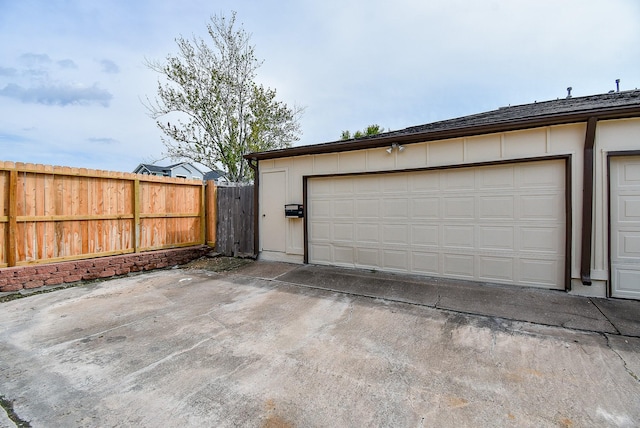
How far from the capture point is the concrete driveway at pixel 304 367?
6.40 feet

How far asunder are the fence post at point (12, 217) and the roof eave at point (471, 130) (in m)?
4.35

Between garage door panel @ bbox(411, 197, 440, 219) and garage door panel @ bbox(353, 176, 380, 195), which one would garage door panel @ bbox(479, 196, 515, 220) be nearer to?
garage door panel @ bbox(411, 197, 440, 219)

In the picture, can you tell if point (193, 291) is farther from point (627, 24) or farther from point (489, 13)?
point (627, 24)

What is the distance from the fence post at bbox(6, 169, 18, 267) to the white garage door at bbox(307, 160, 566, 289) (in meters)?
5.14

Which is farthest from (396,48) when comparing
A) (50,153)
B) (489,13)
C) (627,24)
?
(50,153)

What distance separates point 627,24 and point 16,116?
1603 cm

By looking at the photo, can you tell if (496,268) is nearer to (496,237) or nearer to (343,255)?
(496,237)

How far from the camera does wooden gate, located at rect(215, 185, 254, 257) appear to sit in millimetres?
7449

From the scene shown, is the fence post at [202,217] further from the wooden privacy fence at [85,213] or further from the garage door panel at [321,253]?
the garage door panel at [321,253]

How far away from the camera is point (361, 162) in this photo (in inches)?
235

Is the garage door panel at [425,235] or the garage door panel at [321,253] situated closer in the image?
the garage door panel at [425,235]

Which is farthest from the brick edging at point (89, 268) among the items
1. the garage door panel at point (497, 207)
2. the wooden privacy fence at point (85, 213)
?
the garage door panel at point (497, 207)

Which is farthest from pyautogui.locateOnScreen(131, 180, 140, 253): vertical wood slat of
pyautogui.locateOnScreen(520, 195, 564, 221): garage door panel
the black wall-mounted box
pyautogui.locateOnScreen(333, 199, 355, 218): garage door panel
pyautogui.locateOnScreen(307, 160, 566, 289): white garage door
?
pyautogui.locateOnScreen(520, 195, 564, 221): garage door panel

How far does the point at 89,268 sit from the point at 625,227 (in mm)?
9027
